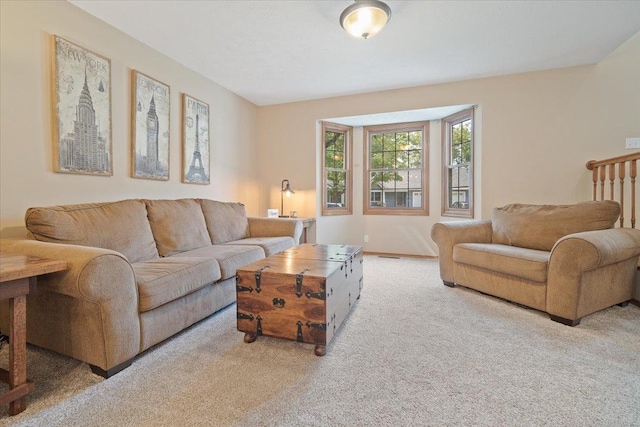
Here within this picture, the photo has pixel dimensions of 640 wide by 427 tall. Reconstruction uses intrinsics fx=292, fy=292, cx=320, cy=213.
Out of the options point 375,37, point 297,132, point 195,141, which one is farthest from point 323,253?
point 297,132

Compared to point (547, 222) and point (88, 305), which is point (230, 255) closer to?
point (88, 305)

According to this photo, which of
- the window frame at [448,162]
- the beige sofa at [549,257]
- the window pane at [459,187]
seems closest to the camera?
the beige sofa at [549,257]

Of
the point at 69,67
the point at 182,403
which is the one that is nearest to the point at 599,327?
the point at 182,403

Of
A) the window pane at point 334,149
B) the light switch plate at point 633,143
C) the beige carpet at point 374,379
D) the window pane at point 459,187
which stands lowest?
the beige carpet at point 374,379

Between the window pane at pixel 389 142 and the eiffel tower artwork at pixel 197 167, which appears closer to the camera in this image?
the eiffel tower artwork at pixel 197 167

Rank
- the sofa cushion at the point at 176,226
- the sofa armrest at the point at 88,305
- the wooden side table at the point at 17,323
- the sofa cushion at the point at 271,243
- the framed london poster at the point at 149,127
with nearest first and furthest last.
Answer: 1. the wooden side table at the point at 17,323
2. the sofa armrest at the point at 88,305
3. the sofa cushion at the point at 176,226
4. the framed london poster at the point at 149,127
5. the sofa cushion at the point at 271,243

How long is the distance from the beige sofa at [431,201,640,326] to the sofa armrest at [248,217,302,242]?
1562 mm

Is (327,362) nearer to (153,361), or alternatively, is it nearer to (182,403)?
(182,403)

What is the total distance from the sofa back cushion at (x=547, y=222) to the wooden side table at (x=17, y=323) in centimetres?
346

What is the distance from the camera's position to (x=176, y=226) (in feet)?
8.50

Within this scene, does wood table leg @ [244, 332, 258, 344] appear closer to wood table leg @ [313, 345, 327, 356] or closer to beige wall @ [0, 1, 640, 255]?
wood table leg @ [313, 345, 327, 356]

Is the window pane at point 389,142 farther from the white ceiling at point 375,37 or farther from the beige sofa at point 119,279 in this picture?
the beige sofa at point 119,279

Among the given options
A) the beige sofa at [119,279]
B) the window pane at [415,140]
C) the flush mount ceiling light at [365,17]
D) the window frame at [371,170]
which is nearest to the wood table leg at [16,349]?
the beige sofa at [119,279]

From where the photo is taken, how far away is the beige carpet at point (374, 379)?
3.98 feet
